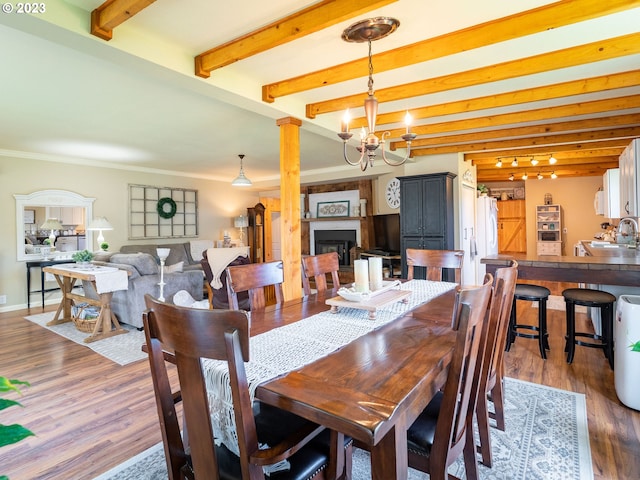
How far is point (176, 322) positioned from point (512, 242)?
443 inches

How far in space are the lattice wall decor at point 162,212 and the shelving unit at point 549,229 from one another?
8868 millimetres

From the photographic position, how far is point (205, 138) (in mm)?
5004

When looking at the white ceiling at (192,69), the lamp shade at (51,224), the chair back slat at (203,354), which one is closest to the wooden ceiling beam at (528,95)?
the white ceiling at (192,69)

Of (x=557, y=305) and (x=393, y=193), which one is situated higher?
(x=393, y=193)

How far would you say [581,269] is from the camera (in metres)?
2.95

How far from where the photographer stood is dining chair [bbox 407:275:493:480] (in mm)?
1086

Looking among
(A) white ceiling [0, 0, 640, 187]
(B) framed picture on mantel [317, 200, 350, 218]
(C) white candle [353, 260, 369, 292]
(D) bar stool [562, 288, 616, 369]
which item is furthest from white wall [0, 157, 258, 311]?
(D) bar stool [562, 288, 616, 369]

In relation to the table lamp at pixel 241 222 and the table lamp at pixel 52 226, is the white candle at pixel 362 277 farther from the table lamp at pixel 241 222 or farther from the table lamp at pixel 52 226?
the table lamp at pixel 241 222

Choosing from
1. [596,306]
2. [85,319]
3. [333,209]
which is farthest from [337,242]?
[596,306]

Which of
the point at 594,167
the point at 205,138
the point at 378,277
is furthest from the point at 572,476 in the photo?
the point at 594,167

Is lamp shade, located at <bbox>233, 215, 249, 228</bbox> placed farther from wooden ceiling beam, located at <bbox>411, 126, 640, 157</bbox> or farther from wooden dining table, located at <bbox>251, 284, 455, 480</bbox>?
wooden dining table, located at <bbox>251, 284, 455, 480</bbox>

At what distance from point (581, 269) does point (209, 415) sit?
316 centimetres

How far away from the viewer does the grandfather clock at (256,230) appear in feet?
29.2

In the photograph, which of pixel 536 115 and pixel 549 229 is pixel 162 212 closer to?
pixel 536 115
